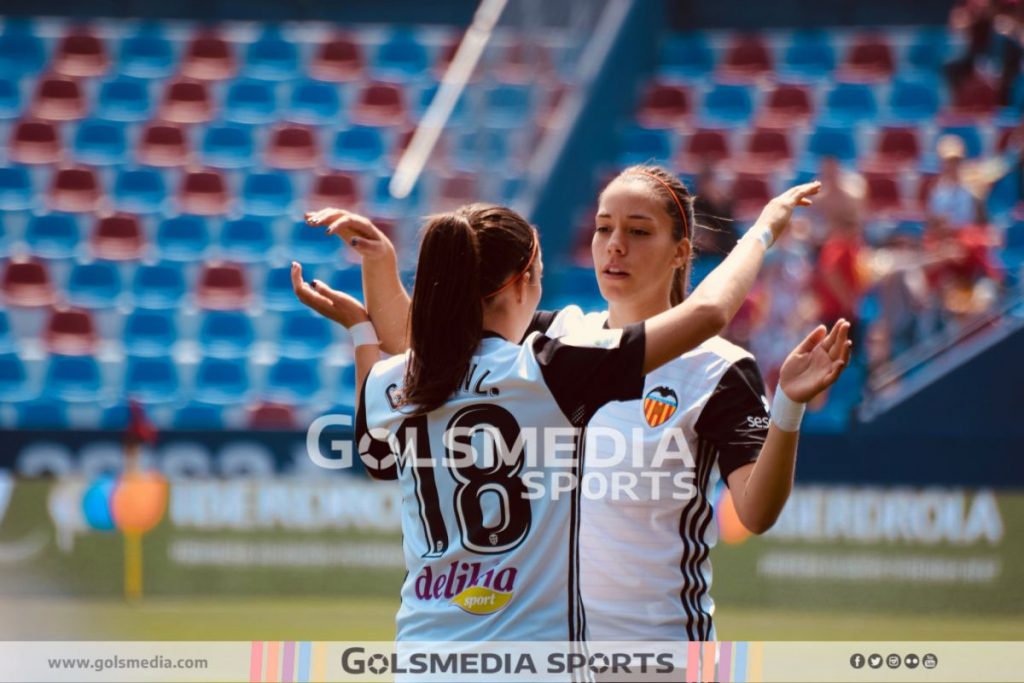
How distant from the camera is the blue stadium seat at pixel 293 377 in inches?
496

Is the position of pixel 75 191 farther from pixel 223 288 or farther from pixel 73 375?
pixel 73 375

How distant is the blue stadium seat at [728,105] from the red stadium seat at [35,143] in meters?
6.38

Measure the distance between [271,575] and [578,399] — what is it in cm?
618

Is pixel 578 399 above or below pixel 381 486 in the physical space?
above

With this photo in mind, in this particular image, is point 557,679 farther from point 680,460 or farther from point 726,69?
point 726,69

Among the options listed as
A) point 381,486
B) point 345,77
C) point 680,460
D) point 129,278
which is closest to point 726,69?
point 345,77

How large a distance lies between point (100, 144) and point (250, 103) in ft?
5.06

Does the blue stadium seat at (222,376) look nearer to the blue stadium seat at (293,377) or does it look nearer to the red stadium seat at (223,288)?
the blue stadium seat at (293,377)

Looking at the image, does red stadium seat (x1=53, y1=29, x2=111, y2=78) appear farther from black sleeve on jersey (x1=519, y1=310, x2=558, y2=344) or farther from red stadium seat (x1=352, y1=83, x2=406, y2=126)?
black sleeve on jersey (x1=519, y1=310, x2=558, y2=344)

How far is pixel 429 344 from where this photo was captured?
124 inches

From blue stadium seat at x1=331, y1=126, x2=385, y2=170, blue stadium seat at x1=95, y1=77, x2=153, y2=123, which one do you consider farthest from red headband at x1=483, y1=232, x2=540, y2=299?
blue stadium seat at x1=95, y1=77, x2=153, y2=123

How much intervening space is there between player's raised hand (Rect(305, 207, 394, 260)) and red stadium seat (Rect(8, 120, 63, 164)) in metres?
12.3

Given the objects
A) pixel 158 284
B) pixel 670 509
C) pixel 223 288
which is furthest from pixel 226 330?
pixel 670 509

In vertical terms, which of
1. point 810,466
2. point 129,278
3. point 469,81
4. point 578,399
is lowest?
point 129,278
